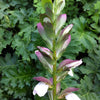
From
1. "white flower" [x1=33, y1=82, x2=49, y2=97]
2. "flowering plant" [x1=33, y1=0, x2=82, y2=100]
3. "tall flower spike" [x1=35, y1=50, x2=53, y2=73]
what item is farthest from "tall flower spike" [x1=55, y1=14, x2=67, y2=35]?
"white flower" [x1=33, y1=82, x2=49, y2=97]

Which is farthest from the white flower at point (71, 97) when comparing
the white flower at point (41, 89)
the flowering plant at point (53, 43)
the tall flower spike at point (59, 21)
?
the tall flower spike at point (59, 21)

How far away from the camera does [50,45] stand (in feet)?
3.26

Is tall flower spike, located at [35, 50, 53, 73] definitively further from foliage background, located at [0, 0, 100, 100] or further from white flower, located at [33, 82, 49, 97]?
foliage background, located at [0, 0, 100, 100]

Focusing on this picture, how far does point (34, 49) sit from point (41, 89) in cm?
118

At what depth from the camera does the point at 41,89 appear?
95cm

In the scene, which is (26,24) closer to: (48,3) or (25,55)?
(25,55)

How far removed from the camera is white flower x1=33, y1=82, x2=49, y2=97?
92 cm

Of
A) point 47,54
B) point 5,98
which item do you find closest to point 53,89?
point 47,54

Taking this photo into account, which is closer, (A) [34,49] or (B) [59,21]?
(B) [59,21]

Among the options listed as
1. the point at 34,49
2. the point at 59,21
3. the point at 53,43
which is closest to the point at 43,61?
the point at 53,43

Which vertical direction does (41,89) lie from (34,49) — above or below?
below

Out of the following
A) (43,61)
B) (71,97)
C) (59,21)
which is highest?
(59,21)

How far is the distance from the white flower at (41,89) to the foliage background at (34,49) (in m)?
0.84

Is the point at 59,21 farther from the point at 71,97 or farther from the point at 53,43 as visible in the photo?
the point at 71,97
